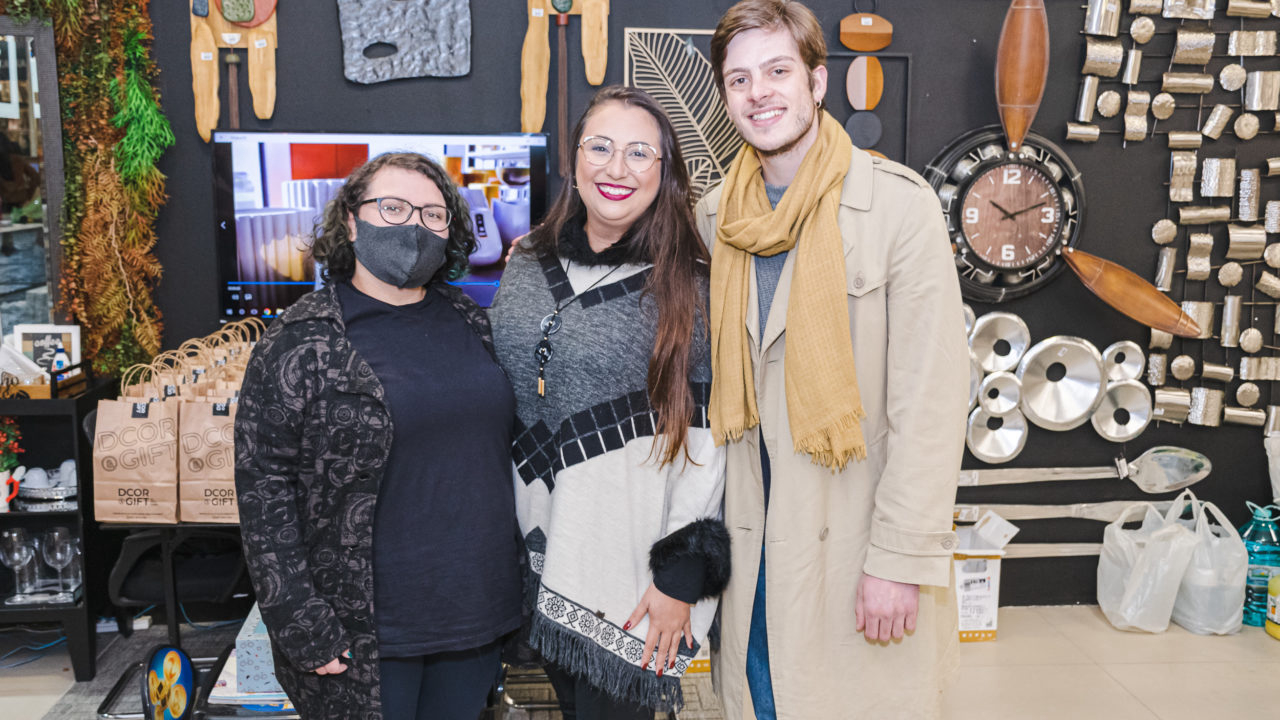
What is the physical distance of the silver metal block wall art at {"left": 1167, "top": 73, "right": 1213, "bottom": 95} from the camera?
3.46 m

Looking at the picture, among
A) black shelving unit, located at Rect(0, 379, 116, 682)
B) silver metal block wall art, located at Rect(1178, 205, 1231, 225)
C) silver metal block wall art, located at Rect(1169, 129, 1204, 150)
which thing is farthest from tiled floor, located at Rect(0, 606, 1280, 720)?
silver metal block wall art, located at Rect(1169, 129, 1204, 150)

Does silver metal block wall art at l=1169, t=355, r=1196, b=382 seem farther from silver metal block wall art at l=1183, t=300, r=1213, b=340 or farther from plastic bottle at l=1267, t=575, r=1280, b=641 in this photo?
plastic bottle at l=1267, t=575, r=1280, b=641

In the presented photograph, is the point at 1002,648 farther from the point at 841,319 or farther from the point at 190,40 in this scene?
the point at 190,40

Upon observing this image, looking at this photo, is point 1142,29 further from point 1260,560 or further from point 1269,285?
point 1260,560

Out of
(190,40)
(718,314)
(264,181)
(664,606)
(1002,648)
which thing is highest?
(190,40)

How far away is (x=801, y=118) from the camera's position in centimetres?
158

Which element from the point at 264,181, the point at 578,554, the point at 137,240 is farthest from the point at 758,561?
the point at 137,240

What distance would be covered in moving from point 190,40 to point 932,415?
9.86 feet

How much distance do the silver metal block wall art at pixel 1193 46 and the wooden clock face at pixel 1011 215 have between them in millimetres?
710

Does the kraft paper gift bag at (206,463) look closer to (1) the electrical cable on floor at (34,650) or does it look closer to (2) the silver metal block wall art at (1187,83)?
(1) the electrical cable on floor at (34,650)

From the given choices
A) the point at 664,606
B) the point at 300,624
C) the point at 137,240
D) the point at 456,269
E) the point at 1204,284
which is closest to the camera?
the point at 300,624

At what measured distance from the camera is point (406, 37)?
3.26m

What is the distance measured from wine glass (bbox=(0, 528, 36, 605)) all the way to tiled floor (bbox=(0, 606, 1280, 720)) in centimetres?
27

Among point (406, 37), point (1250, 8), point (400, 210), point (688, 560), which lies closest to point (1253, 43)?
point (1250, 8)
